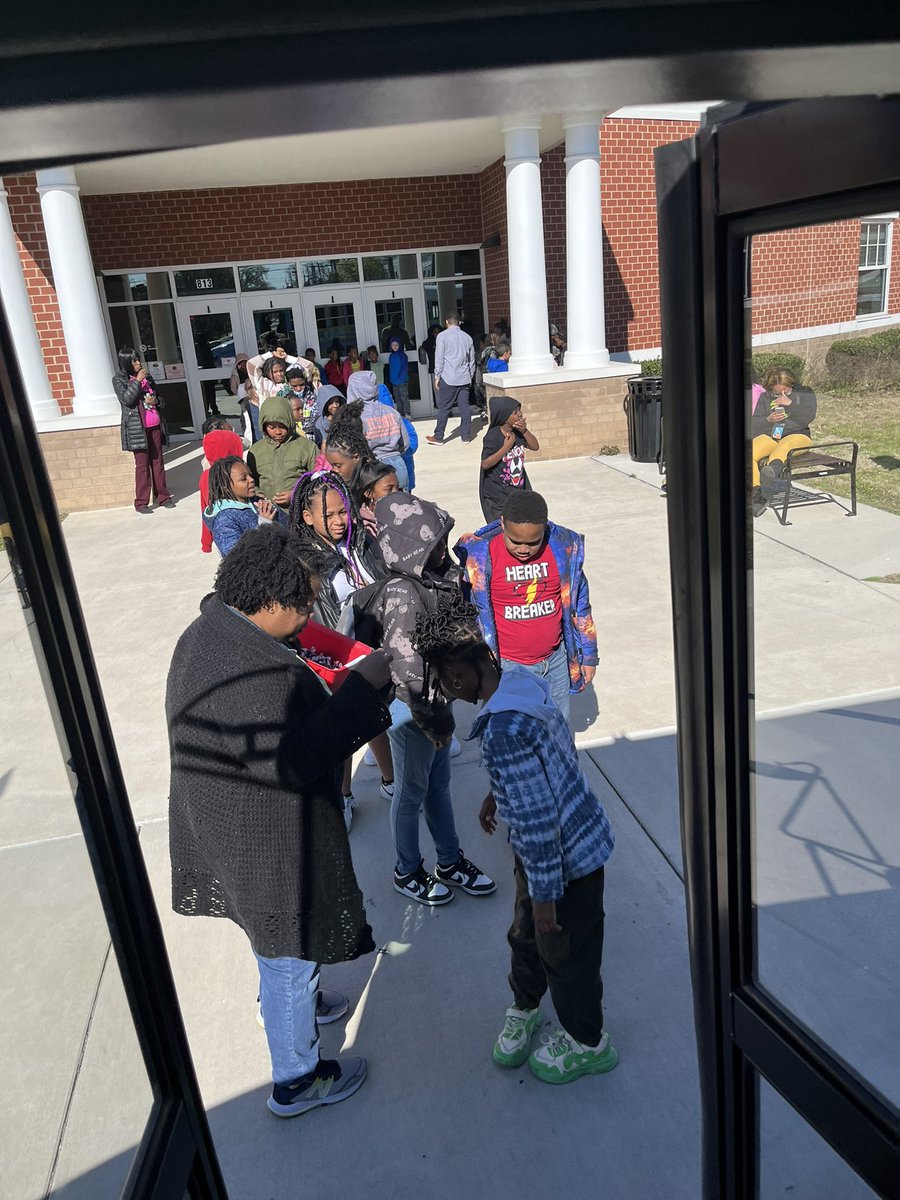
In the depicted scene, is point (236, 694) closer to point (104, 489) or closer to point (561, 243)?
point (104, 489)

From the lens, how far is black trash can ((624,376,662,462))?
1135 centimetres

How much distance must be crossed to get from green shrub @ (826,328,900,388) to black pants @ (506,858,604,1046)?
180 centimetres

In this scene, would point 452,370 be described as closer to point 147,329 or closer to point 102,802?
point 147,329

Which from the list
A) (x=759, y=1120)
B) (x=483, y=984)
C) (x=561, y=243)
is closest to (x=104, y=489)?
(x=561, y=243)

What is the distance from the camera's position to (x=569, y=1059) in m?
2.79

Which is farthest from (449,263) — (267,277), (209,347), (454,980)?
(454,980)

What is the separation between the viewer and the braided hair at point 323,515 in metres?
4.28

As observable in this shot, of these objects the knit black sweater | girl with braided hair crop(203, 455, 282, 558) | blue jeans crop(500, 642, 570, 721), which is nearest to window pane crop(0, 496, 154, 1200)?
the knit black sweater

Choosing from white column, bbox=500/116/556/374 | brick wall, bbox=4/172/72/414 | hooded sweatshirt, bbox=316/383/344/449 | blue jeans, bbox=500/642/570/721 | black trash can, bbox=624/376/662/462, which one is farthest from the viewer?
brick wall, bbox=4/172/72/414

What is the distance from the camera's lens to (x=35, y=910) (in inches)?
82.7

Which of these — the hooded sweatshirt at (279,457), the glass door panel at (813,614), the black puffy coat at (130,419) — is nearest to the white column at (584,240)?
the black puffy coat at (130,419)

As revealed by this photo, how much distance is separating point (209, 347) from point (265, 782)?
1534 cm

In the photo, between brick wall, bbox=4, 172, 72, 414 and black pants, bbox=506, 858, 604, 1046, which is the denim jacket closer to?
black pants, bbox=506, 858, 604, 1046

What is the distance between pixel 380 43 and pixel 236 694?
1752 millimetres
